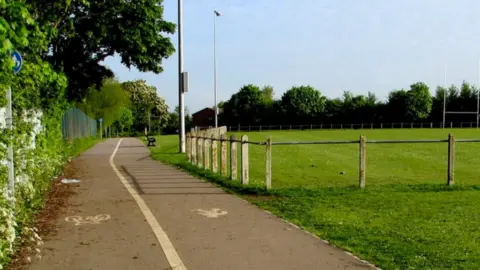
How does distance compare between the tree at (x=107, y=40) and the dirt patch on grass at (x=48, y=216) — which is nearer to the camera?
the dirt patch on grass at (x=48, y=216)

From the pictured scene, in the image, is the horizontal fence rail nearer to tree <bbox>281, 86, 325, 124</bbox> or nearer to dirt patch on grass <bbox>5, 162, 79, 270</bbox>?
tree <bbox>281, 86, 325, 124</bbox>

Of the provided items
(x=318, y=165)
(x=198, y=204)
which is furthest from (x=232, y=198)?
(x=318, y=165)

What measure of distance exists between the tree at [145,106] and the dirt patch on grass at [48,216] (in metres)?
89.7

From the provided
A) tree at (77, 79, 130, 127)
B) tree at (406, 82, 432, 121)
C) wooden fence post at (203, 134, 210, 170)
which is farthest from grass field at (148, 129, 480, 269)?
tree at (406, 82, 432, 121)

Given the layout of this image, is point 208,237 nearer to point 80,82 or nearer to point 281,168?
point 281,168

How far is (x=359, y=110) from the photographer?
98500 millimetres

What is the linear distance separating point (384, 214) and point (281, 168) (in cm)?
939

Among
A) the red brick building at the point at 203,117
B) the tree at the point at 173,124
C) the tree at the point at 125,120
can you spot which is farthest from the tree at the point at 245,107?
the tree at the point at 125,120

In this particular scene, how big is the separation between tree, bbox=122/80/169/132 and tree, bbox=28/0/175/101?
76297 millimetres

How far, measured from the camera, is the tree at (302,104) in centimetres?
10106

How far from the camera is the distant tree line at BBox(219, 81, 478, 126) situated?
96.1m

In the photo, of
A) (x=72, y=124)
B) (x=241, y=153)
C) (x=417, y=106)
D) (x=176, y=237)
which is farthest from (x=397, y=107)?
(x=176, y=237)

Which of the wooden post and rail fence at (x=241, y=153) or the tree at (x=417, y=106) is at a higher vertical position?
the tree at (x=417, y=106)

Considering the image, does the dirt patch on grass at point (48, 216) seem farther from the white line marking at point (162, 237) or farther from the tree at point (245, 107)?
the tree at point (245, 107)
